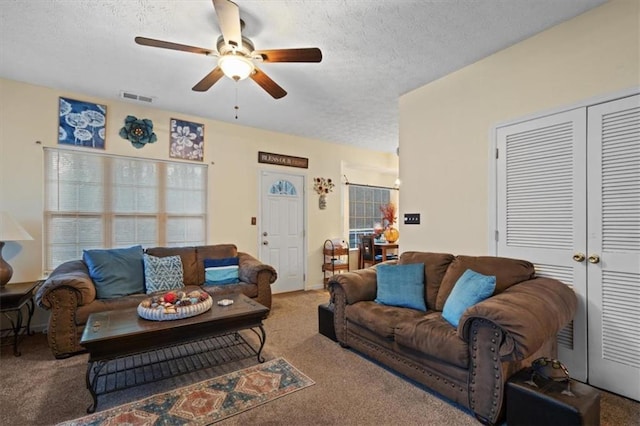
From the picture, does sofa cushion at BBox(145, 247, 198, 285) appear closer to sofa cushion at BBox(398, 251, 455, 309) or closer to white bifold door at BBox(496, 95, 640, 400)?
sofa cushion at BBox(398, 251, 455, 309)

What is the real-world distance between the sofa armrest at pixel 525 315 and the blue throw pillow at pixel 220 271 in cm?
275

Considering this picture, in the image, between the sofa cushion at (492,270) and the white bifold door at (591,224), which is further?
the sofa cushion at (492,270)

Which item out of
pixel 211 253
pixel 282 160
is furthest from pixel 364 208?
pixel 211 253

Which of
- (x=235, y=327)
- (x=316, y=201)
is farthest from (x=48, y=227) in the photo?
(x=316, y=201)

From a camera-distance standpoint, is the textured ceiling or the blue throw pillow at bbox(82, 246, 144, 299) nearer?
the textured ceiling

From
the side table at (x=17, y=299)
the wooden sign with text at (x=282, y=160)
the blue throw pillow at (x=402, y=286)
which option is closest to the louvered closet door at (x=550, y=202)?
the blue throw pillow at (x=402, y=286)

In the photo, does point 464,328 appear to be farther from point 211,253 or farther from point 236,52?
point 211,253

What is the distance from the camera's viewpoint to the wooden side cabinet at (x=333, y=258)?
5301 millimetres

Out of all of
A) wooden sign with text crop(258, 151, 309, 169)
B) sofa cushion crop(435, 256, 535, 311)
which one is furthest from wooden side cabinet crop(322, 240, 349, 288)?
sofa cushion crop(435, 256, 535, 311)

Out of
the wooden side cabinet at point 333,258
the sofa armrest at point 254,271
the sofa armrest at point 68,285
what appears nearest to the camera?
the sofa armrest at point 68,285

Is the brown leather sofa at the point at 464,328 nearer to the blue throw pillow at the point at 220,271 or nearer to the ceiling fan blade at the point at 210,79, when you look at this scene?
the blue throw pillow at the point at 220,271

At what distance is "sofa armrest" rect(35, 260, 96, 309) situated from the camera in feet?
8.34

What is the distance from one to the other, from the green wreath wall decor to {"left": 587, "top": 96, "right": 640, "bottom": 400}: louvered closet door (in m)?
4.50

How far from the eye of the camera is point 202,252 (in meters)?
3.94
